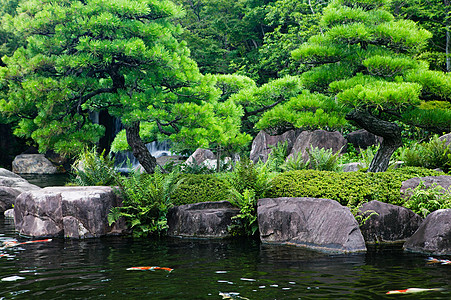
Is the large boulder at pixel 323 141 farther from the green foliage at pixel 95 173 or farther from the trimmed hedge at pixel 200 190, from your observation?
the green foliage at pixel 95 173

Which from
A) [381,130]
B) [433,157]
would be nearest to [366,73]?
[381,130]

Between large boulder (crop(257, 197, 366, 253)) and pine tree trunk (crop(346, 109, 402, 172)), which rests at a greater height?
pine tree trunk (crop(346, 109, 402, 172))

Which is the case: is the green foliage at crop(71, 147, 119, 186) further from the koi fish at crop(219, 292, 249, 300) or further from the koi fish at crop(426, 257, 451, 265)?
the koi fish at crop(426, 257, 451, 265)

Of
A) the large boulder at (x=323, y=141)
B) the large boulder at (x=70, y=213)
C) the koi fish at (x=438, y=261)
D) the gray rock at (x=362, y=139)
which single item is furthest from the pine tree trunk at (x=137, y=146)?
the gray rock at (x=362, y=139)

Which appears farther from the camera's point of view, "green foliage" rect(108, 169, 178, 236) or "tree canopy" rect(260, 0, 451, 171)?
"tree canopy" rect(260, 0, 451, 171)

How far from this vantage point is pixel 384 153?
1020cm

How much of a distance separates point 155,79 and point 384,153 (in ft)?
19.5

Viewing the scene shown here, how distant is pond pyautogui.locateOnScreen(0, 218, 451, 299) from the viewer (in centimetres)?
477

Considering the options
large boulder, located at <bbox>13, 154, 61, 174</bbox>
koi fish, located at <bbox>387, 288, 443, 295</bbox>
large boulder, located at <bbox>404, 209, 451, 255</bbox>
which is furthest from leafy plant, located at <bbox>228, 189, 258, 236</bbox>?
large boulder, located at <bbox>13, 154, 61, 174</bbox>

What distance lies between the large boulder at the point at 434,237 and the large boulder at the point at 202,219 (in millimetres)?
3377

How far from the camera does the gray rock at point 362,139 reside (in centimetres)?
1716

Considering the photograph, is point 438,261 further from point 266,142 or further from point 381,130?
point 266,142

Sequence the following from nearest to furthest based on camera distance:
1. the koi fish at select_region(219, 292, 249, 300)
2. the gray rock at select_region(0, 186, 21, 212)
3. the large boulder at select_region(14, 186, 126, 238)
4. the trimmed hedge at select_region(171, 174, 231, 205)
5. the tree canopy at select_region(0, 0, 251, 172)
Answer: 1. the koi fish at select_region(219, 292, 249, 300)
2. the large boulder at select_region(14, 186, 126, 238)
3. the trimmed hedge at select_region(171, 174, 231, 205)
4. the tree canopy at select_region(0, 0, 251, 172)
5. the gray rock at select_region(0, 186, 21, 212)

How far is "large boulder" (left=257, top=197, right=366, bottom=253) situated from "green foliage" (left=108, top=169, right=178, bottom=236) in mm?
2034
